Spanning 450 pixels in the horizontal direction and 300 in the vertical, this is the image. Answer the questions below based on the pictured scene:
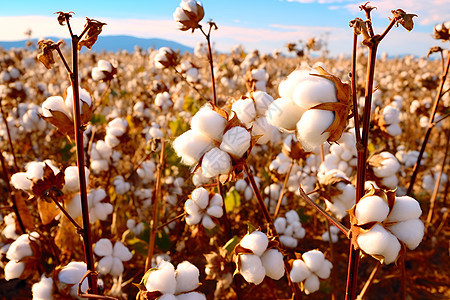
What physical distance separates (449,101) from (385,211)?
143 inches

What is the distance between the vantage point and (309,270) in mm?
1572

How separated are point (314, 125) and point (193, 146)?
32 centimetres

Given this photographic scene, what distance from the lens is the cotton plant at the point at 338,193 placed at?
1435 millimetres

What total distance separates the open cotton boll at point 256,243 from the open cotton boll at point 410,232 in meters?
0.40

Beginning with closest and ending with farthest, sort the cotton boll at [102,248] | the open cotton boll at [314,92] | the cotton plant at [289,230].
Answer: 1. the open cotton boll at [314,92]
2. the cotton boll at [102,248]
3. the cotton plant at [289,230]

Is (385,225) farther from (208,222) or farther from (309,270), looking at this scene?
(208,222)

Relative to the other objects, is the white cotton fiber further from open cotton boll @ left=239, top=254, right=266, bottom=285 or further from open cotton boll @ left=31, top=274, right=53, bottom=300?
open cotton boll @ left=31, top=274, right=53, bottom=300

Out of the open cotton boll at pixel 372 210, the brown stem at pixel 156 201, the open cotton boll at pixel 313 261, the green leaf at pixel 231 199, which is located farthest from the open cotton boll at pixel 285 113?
the green leaf at pixel 231 199

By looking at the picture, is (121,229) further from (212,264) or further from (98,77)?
(212,264)

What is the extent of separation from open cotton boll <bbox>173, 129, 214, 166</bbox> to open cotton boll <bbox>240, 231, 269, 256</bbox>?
13.5 inches

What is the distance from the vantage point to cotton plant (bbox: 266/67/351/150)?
2.61ft

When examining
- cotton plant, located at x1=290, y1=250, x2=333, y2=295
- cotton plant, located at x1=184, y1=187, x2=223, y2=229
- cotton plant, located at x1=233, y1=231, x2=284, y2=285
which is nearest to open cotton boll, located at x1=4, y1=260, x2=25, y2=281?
cotton plant, located at x1=184, y1=187, x2=223, y2=229

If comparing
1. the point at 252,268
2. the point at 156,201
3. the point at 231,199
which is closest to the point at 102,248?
the point at 156,201

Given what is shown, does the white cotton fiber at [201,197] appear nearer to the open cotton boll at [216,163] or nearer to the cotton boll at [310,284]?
the cotton boll at [310,284]
